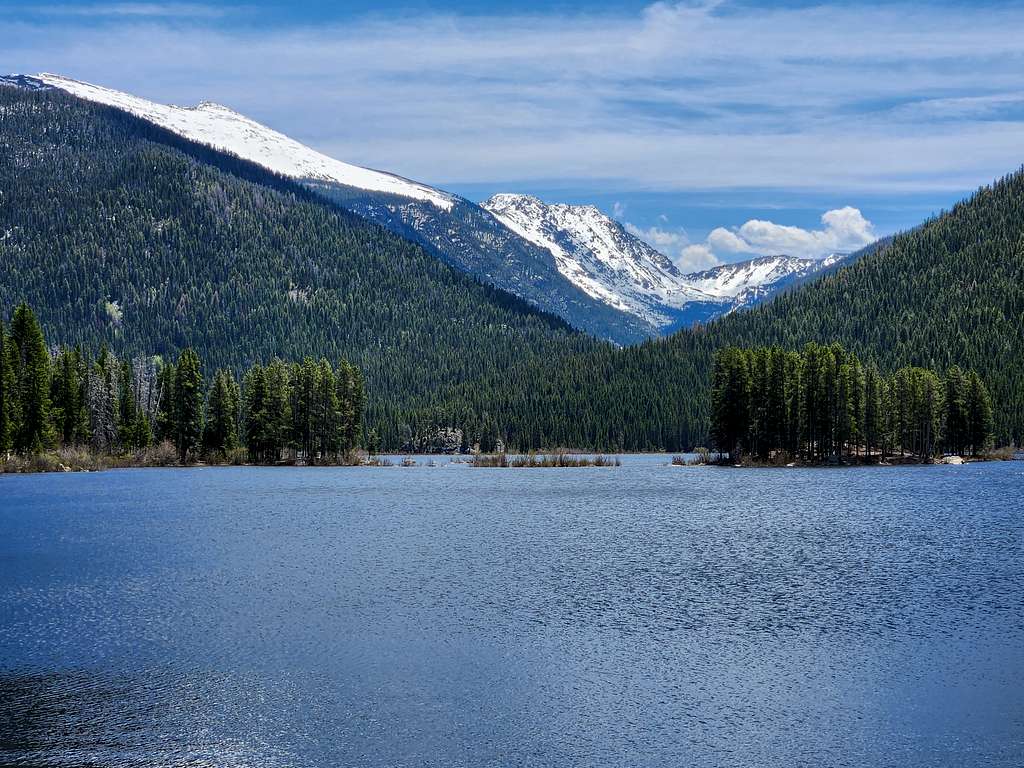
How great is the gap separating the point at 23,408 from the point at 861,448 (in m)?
152

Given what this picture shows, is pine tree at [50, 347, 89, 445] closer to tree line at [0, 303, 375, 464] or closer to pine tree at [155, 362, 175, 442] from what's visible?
tree line at [0, 303, 375, 464]

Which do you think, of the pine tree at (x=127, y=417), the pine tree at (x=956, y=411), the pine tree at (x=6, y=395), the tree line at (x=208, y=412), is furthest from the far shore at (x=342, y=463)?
the pine tree at (x=6, y=395)

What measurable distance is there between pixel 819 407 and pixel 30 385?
129523 mm

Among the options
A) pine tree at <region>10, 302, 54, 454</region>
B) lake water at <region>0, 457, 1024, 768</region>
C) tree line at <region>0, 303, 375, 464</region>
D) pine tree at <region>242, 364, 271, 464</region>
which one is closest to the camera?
lake water at <region>0, 457, 1024, 768</region>

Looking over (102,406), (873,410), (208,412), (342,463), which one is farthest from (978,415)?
(102,406)

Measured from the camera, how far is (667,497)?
4269 inches

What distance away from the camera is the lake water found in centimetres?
2841

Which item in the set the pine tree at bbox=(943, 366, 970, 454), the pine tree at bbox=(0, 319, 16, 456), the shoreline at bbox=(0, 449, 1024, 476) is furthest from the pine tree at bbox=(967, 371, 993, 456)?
the pine tree at bbox=(0, 319, 16, 456)

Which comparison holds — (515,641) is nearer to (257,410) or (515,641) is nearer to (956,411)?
(257,410)

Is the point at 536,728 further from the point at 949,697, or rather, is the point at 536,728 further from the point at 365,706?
the point at 949,697

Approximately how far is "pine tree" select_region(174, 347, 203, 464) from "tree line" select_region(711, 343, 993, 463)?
311 feet

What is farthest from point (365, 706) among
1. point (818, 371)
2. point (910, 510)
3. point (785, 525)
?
point (818, 371)

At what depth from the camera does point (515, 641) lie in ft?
132

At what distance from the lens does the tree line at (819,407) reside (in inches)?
6585
